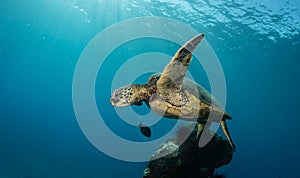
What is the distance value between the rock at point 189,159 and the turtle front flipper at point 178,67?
1.82m

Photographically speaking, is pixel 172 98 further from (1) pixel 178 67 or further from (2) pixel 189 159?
(2) pixel 189 159

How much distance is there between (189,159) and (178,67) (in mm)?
2563

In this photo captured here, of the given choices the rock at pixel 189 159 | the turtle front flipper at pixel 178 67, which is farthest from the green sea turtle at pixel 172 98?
the rock at pixel 189 159

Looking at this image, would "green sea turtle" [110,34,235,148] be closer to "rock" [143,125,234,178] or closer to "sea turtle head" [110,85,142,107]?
"sea turtle head" [110,85,142,107]

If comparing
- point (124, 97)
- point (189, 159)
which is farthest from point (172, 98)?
point (189, 159)

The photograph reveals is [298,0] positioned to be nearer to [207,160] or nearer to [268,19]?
[268,19]

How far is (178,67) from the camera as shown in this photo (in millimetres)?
3988

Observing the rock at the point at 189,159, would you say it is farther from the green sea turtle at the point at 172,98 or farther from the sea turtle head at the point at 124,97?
the sea turtle head at the point at 124,97

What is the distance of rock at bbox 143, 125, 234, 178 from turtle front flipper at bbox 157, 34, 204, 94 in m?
1.82

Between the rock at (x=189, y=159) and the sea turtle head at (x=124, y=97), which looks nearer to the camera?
the sea turtle head at (x=124, y=97)

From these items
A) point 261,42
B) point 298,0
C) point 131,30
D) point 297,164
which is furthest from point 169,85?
point 297,164

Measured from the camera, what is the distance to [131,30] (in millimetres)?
26234

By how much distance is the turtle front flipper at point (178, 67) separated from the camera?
365 centimetres

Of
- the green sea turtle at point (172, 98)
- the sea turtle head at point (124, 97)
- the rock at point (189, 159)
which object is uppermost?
the sea turtle head at point (124, 97)
